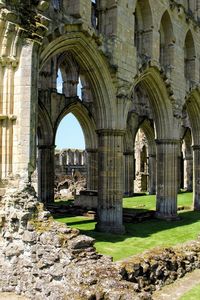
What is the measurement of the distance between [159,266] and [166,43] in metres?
10.8

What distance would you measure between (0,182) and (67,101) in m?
12.6

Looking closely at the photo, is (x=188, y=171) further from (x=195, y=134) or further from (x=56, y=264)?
(x=56, y=264)

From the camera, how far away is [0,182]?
8.66 metres

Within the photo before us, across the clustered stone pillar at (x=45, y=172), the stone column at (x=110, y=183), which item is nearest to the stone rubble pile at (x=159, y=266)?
the stone column at (x=110, y=183)

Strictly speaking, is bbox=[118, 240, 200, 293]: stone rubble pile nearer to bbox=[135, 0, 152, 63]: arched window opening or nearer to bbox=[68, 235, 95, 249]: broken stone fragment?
bbox=[68, 235, 95, 249]: broken stone fragment

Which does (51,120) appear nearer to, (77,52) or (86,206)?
(86,206)

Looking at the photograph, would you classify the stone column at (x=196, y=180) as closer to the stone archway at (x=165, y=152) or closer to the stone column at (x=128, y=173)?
the stone archway at (x=165, y=152)

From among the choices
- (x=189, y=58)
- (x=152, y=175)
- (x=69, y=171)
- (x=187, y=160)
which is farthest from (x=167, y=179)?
(x=69, y=171)

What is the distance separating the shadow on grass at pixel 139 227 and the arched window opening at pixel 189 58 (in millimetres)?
6377

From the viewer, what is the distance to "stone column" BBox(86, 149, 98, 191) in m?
23.6

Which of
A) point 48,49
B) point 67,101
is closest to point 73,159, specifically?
point 67,101

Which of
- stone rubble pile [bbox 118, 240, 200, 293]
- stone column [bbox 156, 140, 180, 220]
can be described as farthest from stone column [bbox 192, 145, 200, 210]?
stone rubble pile [bbox 118, 240, 200, 293]

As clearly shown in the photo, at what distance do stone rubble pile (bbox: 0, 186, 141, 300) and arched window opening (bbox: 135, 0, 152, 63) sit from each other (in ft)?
29.1

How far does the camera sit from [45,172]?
2056 cm
